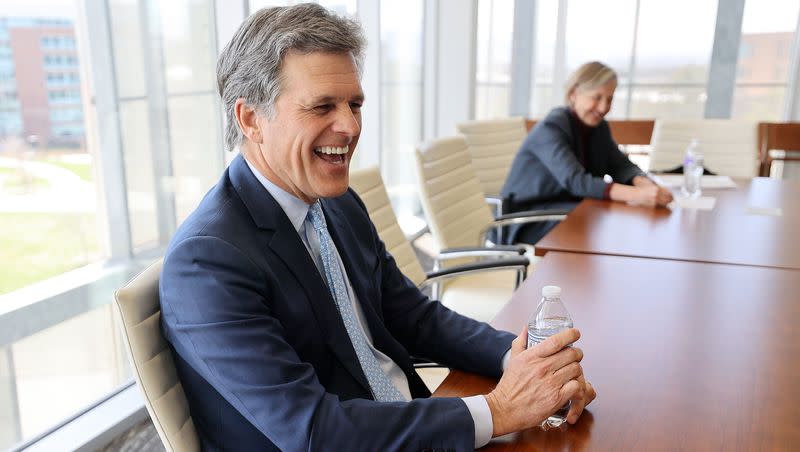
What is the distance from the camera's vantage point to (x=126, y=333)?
1.05 m

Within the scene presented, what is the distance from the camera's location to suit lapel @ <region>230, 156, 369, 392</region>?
3.97 feet

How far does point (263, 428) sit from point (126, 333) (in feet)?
0.86

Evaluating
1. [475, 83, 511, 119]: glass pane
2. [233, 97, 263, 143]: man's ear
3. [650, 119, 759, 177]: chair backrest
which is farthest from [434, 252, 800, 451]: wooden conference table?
[475, 83, 511, 119]: glass pane

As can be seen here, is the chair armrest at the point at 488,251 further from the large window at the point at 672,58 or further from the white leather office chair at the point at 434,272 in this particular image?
the large window at the point at 672,58

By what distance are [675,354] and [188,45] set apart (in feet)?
6.85

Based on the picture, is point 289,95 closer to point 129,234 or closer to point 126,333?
point 126,333

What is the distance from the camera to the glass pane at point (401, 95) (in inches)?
184

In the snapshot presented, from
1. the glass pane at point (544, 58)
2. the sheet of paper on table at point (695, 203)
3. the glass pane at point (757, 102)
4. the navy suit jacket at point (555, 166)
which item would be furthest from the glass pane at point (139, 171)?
the glass pane at point (757, 102)

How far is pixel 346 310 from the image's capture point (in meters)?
1.36

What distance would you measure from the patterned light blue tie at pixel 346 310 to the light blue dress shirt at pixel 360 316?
0.02 metres

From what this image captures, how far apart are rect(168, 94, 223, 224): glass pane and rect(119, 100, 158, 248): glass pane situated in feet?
0.46

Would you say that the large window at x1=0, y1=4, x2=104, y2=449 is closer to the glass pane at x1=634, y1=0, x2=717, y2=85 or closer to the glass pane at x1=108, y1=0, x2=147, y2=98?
the glass pane at x1=108, y1=0, x2=147, y2=98

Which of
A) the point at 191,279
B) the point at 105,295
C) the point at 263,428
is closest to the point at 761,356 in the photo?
the point at 263,428

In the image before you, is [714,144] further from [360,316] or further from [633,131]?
[360,316]
